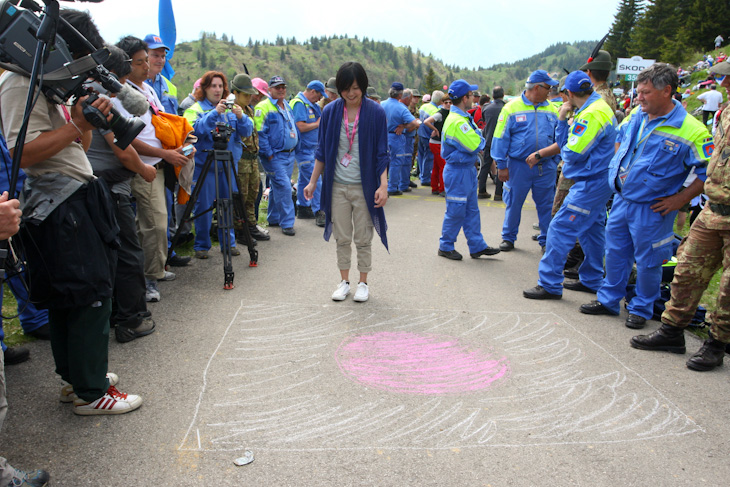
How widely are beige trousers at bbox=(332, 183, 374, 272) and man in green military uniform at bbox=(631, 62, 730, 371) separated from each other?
2371 mm

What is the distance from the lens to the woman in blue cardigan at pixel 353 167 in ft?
14.2

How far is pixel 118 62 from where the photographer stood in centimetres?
327

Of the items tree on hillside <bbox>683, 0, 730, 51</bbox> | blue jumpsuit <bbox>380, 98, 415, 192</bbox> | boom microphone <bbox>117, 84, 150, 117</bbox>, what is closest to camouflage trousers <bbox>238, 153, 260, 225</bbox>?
boom microphone <bbox>117, 84, 150, 117</bbox>

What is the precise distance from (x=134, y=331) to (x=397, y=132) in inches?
249

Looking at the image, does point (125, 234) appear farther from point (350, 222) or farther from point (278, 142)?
point (278, 142)

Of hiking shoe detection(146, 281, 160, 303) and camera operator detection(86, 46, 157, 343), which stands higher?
camera operator detection(86, 46, 157, 343)

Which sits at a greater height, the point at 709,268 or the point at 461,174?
the point at 461,174

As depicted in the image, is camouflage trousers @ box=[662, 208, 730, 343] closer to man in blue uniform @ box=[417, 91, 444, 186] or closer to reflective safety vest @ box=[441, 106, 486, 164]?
reflective safety vest @ box=[441, 106, 486, 164]

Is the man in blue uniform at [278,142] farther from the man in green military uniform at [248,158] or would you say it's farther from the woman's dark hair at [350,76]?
the woman's dark hair at [350,76]

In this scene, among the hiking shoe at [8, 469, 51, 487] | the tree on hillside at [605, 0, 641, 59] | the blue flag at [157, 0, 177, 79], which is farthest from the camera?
the tree on hillside at [605, 0, 641, 59]

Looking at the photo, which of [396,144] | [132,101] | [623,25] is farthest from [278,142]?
[623,25]

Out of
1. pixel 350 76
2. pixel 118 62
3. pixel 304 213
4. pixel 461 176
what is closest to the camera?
pixel 118 62

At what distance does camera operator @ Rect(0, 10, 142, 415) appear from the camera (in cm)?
237

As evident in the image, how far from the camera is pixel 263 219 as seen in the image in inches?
321
